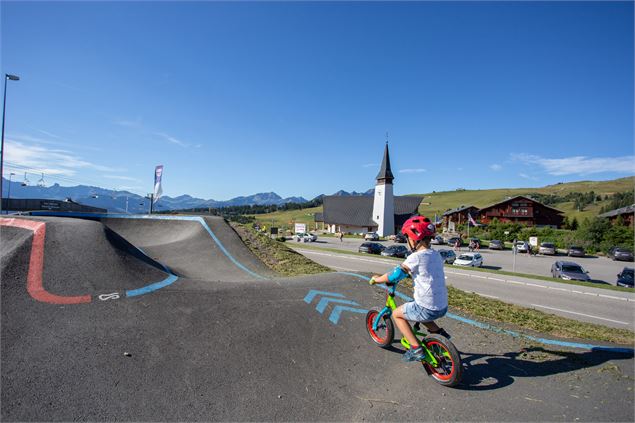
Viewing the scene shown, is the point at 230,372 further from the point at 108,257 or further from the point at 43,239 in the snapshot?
the point at 43,239

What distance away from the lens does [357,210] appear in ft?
255

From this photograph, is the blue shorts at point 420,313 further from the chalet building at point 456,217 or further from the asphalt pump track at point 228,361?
the chalet building at point 456,217

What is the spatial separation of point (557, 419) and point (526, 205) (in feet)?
281

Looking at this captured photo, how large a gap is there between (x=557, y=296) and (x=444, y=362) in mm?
16539

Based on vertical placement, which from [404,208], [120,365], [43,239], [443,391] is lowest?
[443,391]

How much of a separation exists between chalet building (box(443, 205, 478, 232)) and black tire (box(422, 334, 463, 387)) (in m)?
74.6

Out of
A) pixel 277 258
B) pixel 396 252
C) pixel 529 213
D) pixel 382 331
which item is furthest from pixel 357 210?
pixel 382 331

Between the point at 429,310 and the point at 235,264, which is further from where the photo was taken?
the point at 235,264

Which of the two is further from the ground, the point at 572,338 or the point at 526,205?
the point at 526,205

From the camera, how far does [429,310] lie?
160 inches

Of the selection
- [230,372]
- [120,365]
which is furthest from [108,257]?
[230,372]

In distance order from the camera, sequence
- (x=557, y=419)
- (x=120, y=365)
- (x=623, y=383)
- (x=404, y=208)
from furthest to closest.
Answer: (x=404, y=208) < (x=623, y=383) < (x=120, y=365) < (x=557, y=419)

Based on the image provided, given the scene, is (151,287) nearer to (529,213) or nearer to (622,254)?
(622,254)

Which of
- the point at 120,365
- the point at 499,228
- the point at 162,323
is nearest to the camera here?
the point at 120,365
